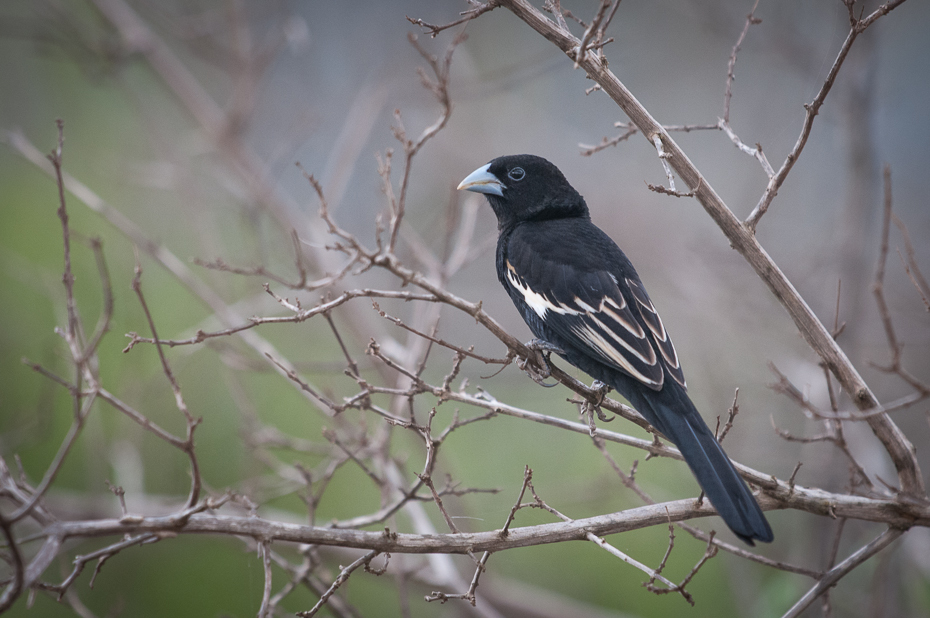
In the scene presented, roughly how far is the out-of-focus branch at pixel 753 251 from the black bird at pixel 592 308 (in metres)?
0.44

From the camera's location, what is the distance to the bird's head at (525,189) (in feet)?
10.7

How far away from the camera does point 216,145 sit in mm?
4227

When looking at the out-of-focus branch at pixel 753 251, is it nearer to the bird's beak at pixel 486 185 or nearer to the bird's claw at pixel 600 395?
the bird's claw at pixel 600 395

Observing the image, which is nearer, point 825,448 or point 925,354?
point 825,448

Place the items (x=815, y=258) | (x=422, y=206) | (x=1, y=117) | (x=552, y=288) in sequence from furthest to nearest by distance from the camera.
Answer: (x=422, y=206) < (x=1, y=117) < (x=815, y=258) < (x=552, y=288)

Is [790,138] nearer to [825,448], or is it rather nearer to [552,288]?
[825,448]

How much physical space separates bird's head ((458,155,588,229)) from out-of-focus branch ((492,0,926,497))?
1215 millimetres

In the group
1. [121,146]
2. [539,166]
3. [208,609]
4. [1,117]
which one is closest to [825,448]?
[539,166]

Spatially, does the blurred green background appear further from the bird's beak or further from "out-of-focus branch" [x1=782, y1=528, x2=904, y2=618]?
"out-of-focus branch" [x1=782, y1=528, x2=904, y2=618]

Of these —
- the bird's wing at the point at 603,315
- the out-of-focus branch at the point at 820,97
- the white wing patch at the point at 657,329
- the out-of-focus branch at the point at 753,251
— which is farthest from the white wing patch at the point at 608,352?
the out-of-focus branch at the point at 820,97

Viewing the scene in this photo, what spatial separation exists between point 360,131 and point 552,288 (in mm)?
2028

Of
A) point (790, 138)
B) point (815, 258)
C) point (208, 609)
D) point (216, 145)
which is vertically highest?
point (790, 138)

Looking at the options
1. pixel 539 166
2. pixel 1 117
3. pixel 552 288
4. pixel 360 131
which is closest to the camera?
pixel 552 288

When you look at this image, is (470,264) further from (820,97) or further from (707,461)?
(820,97)
